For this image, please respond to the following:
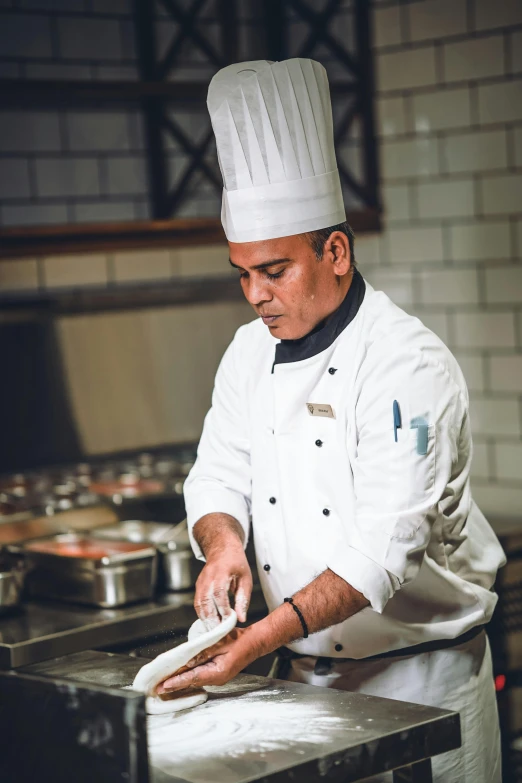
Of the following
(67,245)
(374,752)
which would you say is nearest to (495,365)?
(67,245)

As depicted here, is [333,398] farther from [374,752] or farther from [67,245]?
[67,245]

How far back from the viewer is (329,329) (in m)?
2.10

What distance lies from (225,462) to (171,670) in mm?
596

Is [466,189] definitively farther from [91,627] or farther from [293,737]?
[293,737]

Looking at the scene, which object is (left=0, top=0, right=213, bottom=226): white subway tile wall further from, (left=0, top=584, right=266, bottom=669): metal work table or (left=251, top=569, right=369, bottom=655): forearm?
(left=251, top=569, right=369, bottom=655): forearm

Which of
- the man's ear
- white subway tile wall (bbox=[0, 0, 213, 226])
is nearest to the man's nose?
the man's ear

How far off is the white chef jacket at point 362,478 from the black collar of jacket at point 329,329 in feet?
0.04

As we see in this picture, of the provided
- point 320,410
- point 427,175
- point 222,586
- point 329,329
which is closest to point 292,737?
point 222,586

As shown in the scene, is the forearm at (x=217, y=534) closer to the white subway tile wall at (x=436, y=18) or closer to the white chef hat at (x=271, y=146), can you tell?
the white chef hat at (x=271, y=146)

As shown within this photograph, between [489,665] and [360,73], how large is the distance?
7.80 feet

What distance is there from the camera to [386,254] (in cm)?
414

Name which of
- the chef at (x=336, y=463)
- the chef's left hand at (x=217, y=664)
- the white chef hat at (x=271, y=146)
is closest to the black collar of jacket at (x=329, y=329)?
the chef at (x=336, y=463)

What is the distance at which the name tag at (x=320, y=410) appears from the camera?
2.07 metres

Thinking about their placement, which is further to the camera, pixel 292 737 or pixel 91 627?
pixel 91 627
